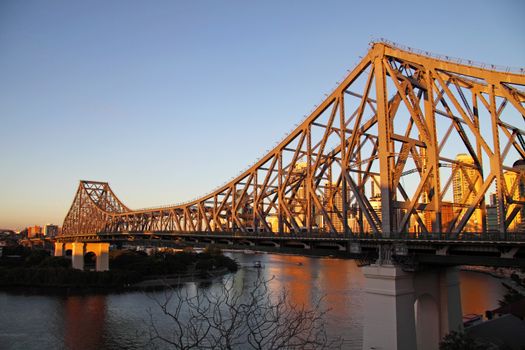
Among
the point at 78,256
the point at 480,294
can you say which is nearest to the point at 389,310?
the point at 480,294

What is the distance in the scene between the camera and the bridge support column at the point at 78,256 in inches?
2675

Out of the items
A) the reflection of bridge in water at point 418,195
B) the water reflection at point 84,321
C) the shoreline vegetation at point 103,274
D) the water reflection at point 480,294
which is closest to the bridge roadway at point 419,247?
the reflection of bridge in water at point 418,195

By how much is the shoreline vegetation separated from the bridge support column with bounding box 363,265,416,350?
38739 mm

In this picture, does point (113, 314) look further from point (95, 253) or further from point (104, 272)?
point (95, 253)

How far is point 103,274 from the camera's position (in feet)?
194

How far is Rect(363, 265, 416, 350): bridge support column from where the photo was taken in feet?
60.9

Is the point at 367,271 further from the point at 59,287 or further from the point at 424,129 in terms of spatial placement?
the point at 59,287

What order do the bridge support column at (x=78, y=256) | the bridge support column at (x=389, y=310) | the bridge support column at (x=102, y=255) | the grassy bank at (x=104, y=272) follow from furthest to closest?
the bridge support column at (x=78, y=256), the bridge support column at (x=102, y=255), the grassy bank at (x=104, y=272), the bridge support column at (x=389, y=310)

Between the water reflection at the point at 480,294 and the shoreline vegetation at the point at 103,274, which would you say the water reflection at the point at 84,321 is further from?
the water reflection at the point at 480,294

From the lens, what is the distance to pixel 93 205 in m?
90.5

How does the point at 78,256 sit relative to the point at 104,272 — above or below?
above

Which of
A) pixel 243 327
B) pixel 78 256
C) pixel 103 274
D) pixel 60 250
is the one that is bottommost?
pixel 103 274

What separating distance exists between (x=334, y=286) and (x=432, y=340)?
99.5ft

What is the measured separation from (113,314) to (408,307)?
2885 cm
